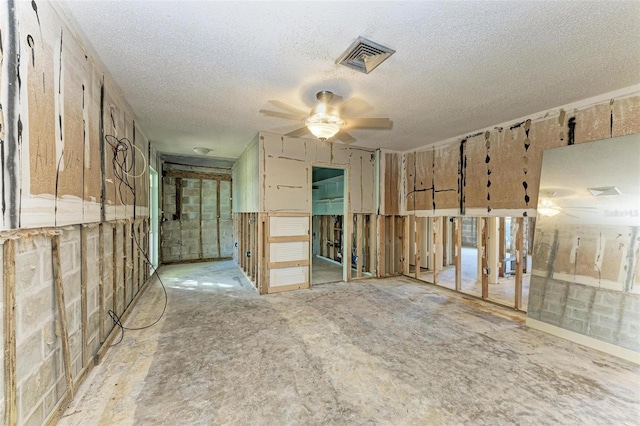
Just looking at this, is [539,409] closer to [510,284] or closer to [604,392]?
[604,392]

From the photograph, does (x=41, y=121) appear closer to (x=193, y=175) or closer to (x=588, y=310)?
(x=588, y=310)

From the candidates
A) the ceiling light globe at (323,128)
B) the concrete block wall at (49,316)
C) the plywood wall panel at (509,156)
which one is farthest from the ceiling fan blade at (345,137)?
the concrete block wall at (49,316)

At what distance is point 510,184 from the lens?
3.45 metres

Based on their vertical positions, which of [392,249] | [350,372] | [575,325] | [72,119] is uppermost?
[72,119]

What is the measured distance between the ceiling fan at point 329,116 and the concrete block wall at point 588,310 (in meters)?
2.95

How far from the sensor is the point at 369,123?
3518 millimetres

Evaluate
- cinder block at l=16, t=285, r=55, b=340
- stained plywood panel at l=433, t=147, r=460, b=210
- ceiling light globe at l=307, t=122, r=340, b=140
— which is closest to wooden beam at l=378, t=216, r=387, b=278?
stained plywood panel at l=433, t=147, r=460, b=210

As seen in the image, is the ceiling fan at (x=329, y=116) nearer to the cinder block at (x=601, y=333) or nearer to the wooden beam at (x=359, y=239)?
the wooden beam at (x=359, y=239)


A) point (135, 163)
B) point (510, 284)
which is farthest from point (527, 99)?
point (135, 163)

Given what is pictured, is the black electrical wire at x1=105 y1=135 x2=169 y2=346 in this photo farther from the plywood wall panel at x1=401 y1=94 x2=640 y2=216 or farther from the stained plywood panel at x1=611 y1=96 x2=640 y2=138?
the stained plywood panel at x1=611 y1=96 x2=640 y2=138

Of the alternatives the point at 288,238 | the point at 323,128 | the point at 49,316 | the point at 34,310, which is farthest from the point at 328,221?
the point at 34,310

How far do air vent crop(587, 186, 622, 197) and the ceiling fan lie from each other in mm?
2443

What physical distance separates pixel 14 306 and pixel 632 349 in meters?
4.72

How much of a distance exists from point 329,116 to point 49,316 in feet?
8.71
